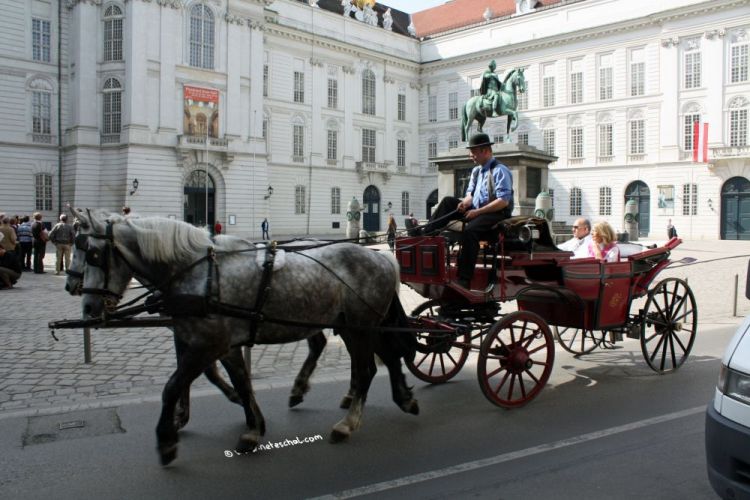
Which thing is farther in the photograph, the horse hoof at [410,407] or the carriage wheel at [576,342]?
the carriage wheel at [576,342]

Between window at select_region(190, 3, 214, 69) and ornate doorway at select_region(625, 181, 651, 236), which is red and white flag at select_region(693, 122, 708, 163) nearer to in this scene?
ornate doorway at select_region(625, 181, 651, 236)

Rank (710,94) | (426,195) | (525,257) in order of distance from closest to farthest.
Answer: (525,257) → (710,94) → (426,195)

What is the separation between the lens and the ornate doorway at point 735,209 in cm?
4244

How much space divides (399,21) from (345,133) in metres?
16.8

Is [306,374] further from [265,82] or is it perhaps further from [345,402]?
[265,82]

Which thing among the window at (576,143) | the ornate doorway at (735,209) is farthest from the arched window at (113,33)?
the ornate doorway at (735,209)

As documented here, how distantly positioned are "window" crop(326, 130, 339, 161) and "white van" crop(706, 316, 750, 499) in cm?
5036

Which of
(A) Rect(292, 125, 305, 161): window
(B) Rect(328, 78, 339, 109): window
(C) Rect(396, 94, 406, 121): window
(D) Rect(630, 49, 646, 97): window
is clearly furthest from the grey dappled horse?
(C) Rect(396, 94, 406, 121): window

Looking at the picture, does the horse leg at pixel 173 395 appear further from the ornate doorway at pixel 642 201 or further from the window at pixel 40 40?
the ornate doorway at pixel 642 201

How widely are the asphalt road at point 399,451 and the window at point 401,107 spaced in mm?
52744

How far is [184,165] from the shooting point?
40.8 metres

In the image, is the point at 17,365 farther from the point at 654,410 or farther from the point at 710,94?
the point at 710,94

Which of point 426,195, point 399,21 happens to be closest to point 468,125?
point 426,195

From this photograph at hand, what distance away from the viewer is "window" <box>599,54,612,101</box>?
160 feet
